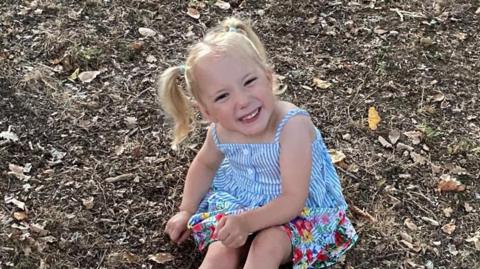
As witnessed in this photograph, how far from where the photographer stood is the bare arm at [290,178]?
8.58ft

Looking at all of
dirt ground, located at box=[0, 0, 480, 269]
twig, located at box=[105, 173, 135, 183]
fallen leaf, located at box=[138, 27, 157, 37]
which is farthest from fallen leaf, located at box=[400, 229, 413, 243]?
fallen leaf, located at box=[138, 27, 157, 37]

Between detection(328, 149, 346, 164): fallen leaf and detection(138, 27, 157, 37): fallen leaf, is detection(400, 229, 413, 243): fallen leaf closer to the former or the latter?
detection(328, 149, 346, 164): fallen leaf

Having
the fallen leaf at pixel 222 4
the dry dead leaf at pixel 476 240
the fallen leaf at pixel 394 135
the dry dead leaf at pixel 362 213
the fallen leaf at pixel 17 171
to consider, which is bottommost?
the dry dead leaf at pixel 476 240

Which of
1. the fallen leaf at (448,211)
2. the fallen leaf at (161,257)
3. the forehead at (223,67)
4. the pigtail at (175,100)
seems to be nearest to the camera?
the forehead at (223,67)

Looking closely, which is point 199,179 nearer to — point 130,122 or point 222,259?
point 222,259

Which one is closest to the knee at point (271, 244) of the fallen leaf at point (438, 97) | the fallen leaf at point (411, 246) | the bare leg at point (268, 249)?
the bare leg at point (268, 249)

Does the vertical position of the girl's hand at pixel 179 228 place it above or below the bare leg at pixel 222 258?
below

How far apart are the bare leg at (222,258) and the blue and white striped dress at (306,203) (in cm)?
7

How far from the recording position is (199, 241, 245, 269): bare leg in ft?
8.83

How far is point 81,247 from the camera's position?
9.46 ft

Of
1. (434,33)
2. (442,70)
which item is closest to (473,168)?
(442,70)

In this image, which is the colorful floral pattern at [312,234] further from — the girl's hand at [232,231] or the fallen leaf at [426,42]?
the fallen leaf at [426,42]

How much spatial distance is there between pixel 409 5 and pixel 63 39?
73.9 inches

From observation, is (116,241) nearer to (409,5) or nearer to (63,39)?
(63,39)
